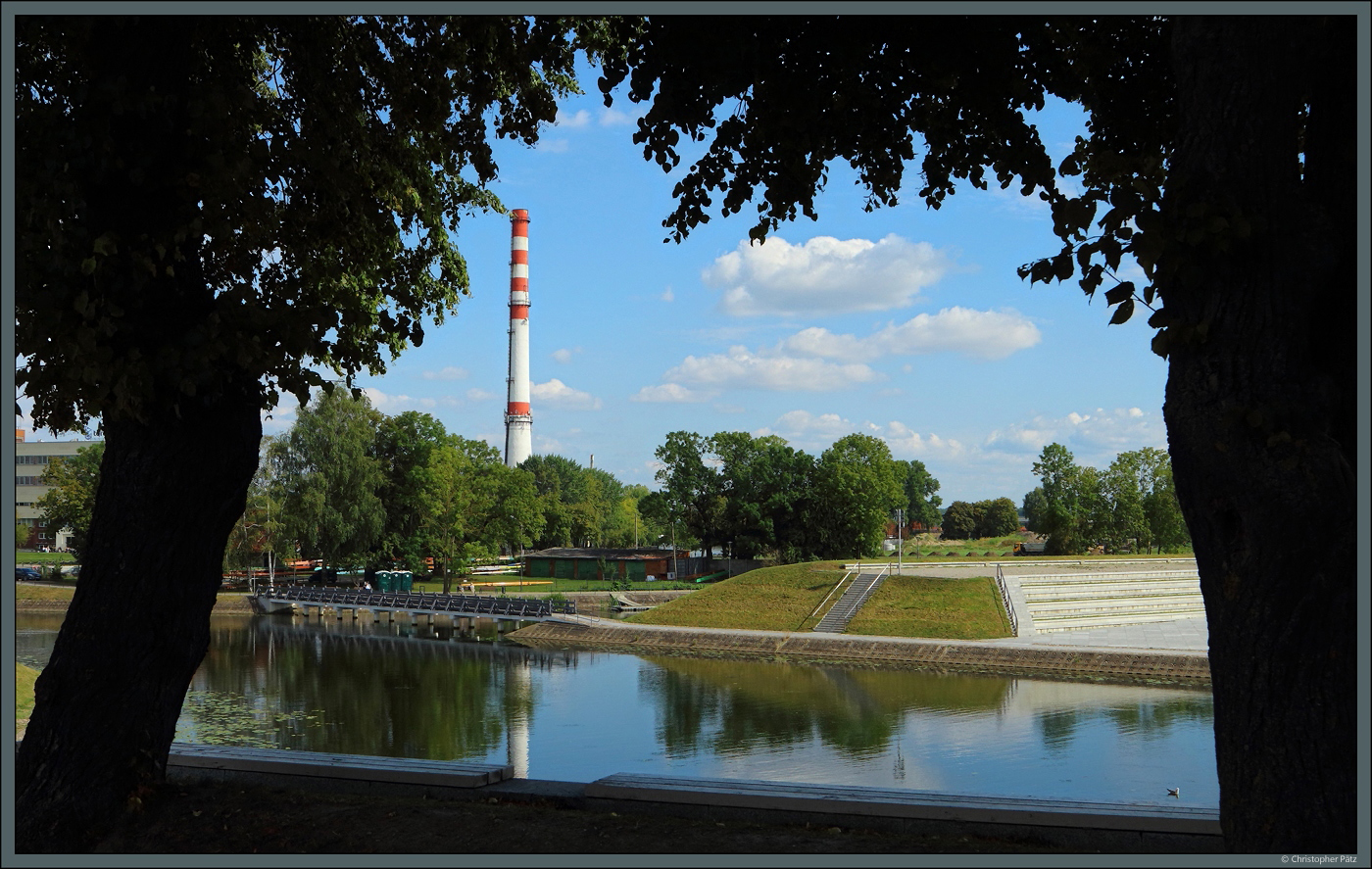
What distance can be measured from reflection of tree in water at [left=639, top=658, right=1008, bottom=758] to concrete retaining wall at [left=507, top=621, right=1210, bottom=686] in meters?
1.53

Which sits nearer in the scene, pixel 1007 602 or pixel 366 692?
pixel 366 692

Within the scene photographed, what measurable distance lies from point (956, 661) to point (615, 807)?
25643mm

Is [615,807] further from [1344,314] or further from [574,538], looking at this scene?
[574,538]

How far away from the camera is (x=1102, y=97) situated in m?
6.63

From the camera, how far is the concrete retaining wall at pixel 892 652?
27.7 m

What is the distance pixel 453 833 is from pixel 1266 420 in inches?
180

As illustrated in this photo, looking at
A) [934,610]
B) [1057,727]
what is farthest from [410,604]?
[1057,727]

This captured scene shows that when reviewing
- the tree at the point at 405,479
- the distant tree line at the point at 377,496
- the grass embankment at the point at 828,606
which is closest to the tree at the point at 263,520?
the distant tree line at the point at 377,496

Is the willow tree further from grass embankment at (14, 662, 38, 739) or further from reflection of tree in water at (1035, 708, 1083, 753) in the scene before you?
reflection of tree in water at (1035, 708, 1083, 753)

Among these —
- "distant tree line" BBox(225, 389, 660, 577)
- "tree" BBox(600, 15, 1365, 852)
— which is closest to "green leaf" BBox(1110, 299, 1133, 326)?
"tree" BBox(600, 15, 1365, 852)

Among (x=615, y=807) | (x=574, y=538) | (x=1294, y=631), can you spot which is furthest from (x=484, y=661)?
(x=574, y=538)

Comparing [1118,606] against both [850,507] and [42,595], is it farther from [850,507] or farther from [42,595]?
[42,595]

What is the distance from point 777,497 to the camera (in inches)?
2132

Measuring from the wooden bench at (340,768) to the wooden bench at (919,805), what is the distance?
87 cm
